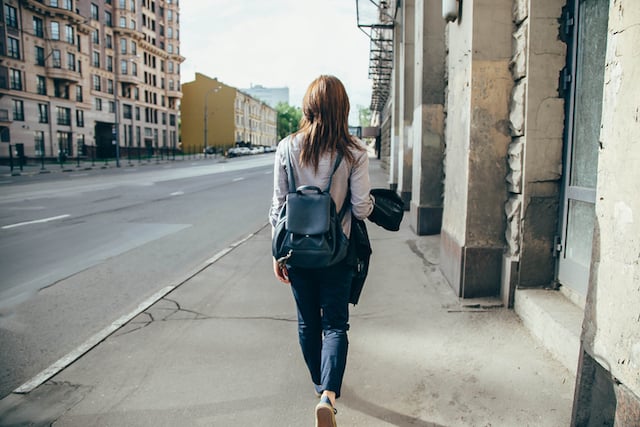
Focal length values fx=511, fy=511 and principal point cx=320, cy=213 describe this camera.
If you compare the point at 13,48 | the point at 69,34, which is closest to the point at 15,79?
the point at 13,48

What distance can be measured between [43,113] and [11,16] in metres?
9.14

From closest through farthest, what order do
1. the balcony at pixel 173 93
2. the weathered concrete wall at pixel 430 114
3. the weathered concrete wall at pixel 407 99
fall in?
1. the weathered concrete wall at pixel 430 114
2. the weathered concrete wall at pixel 407 99
3. the balcony at pixel 173 93

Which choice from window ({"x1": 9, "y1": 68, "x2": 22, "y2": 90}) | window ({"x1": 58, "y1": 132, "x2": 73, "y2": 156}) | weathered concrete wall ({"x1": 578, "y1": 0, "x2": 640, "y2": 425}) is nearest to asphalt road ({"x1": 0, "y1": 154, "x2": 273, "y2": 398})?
weathered concrete wall ({"x1": 578, "y1": 0, "x2": 640, "y2": 425})

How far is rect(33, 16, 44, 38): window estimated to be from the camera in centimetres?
5063

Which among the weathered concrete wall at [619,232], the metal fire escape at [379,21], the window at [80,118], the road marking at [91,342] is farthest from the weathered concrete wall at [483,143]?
the window at [80,118]

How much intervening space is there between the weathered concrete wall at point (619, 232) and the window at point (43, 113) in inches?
2224

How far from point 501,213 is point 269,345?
8.40 feet

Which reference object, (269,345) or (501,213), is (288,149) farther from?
(501,213)

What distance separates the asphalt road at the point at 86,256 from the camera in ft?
15.2

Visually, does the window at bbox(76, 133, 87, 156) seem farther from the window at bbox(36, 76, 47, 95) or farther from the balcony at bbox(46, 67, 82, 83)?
the window at bbox(36, 76, 47, 95)

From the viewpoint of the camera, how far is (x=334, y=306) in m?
2.98

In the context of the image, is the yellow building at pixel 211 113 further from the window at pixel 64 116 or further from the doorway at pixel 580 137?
the doorway at pixel 580 137

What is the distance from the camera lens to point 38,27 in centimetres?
5128

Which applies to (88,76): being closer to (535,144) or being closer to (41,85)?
(41,85)
